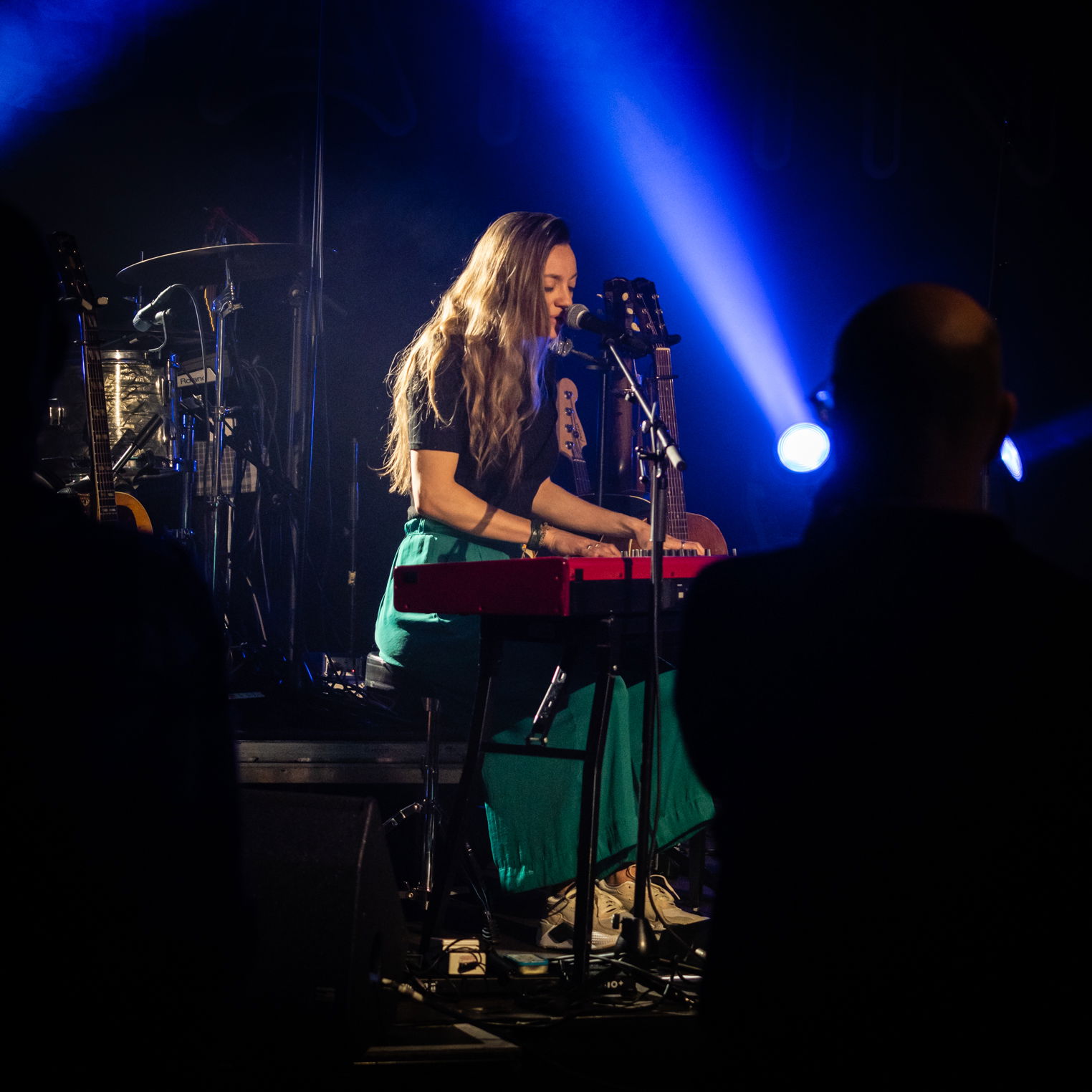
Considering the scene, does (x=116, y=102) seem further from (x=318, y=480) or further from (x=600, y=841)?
(x=600, y=841)

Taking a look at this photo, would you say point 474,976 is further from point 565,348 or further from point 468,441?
point 565,348

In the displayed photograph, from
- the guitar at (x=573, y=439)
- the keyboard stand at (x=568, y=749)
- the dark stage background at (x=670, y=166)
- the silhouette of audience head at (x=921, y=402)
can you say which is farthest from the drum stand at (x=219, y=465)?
the silhouette of audience head at (x=921, y=402)

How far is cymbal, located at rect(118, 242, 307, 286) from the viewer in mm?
4973

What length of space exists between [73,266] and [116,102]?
2.95 m

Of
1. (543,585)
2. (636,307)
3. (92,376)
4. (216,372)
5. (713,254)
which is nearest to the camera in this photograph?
(543,585)

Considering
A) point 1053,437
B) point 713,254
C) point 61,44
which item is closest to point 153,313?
point 61,44

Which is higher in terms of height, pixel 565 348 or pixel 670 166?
pixel 670 166

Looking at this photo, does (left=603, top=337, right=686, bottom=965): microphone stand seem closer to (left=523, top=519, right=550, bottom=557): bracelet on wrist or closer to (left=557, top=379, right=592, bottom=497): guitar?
(left=523, top=519, right=550, bottom=557): bracelet on wrist

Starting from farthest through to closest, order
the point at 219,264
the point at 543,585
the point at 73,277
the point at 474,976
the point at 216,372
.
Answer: the point at 216,372, the point at 219,264, the point at 73,277, the point at 474,976, the point at 543,585

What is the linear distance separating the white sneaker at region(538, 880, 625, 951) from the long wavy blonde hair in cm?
133

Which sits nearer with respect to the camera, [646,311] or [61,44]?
[646,311]

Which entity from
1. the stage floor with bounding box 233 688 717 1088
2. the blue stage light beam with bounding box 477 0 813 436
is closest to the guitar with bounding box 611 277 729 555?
the stage floor with bounding box 233 688 717 1088

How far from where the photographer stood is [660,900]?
3.31 metres

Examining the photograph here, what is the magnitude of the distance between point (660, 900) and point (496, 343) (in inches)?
74.2
